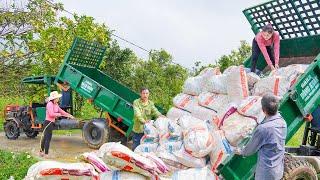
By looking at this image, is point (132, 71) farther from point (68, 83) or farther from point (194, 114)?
point (194, 114)

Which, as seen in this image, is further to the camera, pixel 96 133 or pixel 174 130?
pixel 96 133

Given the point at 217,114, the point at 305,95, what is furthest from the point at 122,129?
the point at 305,95

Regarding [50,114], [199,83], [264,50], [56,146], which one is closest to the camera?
[264,50]

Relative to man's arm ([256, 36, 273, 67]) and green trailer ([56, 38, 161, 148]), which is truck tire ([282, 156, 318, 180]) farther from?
green trailer ([56, 38, 161, 148])

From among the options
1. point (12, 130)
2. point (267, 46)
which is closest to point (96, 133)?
point (12, 130)

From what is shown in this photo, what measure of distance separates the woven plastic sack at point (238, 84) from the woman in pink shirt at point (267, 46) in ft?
3.12

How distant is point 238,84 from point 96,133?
18.8ft

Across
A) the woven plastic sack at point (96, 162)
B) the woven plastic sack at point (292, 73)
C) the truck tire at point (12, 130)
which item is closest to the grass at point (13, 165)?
the woven plastic sack at point (96, 162)

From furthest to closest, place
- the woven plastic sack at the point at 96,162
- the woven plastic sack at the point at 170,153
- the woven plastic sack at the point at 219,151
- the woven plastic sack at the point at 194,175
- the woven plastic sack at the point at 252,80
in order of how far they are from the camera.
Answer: the woven plastic sack at the point at 252,80 < the woven plastic sack at the point at 170,153 < the woven plastic sack at the point at 219,151 < the woven plastic sack at the point at 194,175 < the woven plastic sack at the point at 96,162

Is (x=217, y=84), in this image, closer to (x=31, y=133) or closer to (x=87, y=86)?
(x=87, y=86)

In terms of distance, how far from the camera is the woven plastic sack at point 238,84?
6449mm

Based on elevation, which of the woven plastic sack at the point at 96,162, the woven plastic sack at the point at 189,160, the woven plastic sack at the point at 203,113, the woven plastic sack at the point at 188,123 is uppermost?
the woven plastic sack at the point at 188,123

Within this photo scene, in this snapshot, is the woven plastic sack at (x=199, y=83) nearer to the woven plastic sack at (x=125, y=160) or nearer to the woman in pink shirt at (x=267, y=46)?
the woman in pink shirt at (x=267, y=46)

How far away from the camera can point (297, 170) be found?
19.0 ft
